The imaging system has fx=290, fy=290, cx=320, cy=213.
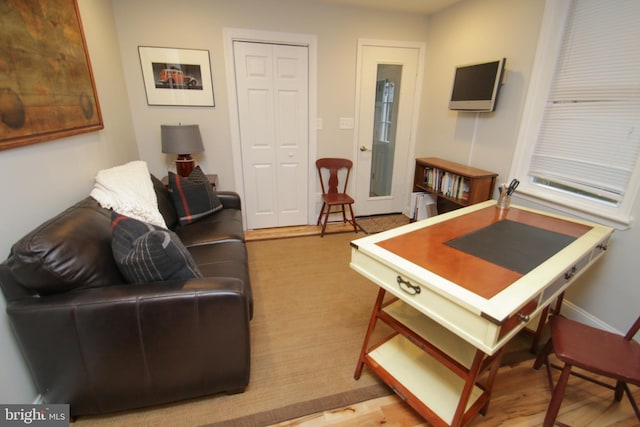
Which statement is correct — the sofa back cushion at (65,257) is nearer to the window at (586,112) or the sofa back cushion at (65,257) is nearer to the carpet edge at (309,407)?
the carpet edge at (309,407)

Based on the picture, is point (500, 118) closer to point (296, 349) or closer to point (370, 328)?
point (370, 328)

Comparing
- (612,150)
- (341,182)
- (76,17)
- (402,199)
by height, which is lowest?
(402,199)

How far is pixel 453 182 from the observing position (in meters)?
2.88

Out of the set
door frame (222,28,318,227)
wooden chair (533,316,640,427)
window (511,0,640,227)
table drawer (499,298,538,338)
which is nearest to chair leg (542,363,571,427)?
wooden chair (533,316,640,427)

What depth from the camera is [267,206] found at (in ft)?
11.7

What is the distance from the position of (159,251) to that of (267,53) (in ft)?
8.51

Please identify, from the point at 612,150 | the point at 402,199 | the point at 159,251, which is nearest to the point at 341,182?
the point at 402,199

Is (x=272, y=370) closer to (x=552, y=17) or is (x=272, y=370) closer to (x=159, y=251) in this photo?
(x=159, y=251)

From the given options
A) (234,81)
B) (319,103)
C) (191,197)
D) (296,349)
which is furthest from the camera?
(319,103)

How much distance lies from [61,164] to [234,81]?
1.87 metres

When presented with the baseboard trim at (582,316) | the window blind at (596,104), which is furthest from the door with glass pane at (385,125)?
the baseboard trim at (582,316)

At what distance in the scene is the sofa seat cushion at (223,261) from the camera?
1.68 m

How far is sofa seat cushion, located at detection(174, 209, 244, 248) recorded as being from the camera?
212 cm

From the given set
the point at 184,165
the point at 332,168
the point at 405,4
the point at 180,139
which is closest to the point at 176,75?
the point at 180,139
